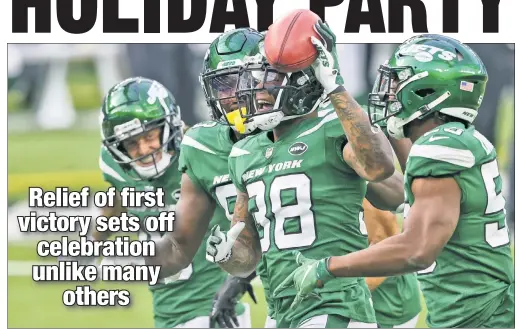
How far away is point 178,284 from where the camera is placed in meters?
6.19

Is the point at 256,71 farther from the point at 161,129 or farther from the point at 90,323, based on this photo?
the point at 90,323

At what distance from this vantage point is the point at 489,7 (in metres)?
6.76

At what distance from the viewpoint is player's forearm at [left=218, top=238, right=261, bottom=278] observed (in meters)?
4.83

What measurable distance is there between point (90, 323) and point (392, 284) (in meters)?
4.07

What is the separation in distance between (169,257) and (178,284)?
401 mm

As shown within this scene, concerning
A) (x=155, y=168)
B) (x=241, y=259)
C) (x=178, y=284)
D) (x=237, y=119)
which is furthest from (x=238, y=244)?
(x=178, y=284)

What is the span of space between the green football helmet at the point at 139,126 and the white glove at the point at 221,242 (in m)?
1.36

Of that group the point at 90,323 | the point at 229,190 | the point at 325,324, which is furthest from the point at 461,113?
the point at 90,323

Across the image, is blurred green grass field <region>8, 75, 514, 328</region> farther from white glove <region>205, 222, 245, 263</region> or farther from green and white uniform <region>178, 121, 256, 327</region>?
white glove <region>205, 222, 245, 263</region>

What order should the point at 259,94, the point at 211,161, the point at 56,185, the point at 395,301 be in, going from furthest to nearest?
the point at 56,185 → the point at 395,301 → the point at 211,161 → the point at 259,94

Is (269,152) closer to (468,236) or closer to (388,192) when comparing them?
(388,192)

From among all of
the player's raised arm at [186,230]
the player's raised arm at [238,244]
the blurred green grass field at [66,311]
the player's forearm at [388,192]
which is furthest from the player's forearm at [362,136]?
the blurred green grass field at [66,311]

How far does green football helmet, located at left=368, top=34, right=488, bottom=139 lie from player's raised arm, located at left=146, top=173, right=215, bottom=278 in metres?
1.31

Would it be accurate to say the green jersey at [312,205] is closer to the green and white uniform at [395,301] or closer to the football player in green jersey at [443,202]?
the football player in green jersey at [443,202]
